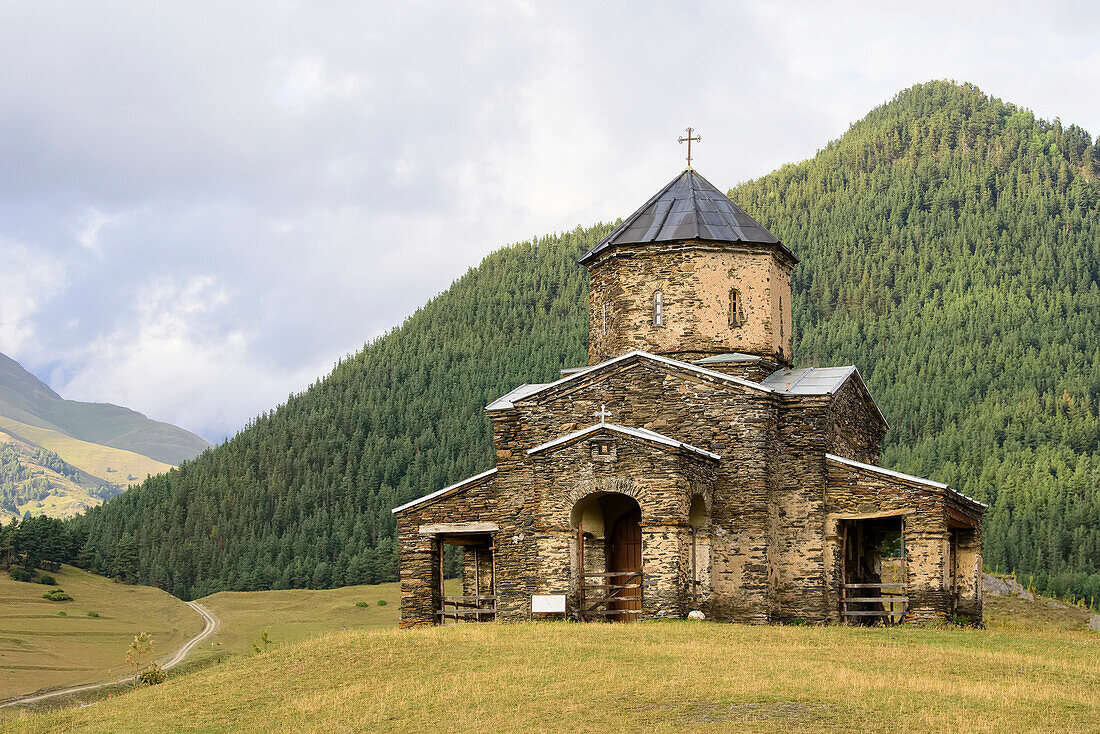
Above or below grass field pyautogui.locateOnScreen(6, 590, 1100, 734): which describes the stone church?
above

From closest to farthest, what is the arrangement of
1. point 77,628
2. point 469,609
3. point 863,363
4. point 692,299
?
point 469,609
point 692,299
point 77,628
point 863,363

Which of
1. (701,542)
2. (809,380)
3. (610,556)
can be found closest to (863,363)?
(809,380)

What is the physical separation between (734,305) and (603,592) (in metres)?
8.64

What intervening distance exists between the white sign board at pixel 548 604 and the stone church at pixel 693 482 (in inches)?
1.6

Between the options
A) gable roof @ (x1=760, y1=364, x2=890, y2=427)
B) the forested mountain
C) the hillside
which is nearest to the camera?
the hillside

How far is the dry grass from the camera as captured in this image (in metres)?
17.0

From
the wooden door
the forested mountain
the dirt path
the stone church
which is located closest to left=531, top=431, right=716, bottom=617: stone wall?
the stone church

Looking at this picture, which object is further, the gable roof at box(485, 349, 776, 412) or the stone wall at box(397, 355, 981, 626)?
the gable roof at box(485, 349, 776, 412)

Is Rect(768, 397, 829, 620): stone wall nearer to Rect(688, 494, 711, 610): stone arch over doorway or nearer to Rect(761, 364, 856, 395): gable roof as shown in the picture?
Rect(761, 364, 856, 395): gable roof

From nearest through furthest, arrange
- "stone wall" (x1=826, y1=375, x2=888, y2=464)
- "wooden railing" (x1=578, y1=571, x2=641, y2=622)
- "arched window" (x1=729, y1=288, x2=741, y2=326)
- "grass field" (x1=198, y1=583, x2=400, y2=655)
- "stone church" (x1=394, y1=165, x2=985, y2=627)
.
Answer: "stone church" (x1=394, y1=165, x2=985, y2=627)
"wooden railing" (x1=578, y1=571, x2=641, y2=622)
"stone wall" (x1=826, y1=375, x2=888, y2=464)
"arched window" (x1=729, y1=288, x2=741, y2=326)
"grass field" (x1=198, y1=583, x2=400, y2=655)

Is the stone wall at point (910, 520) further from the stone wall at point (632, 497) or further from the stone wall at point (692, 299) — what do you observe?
the stone wall at point (692, 299)

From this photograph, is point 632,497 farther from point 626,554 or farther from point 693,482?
point 626,554

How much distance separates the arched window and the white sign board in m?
9.59

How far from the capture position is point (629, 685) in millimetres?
19031
